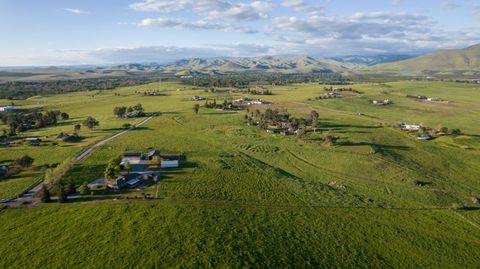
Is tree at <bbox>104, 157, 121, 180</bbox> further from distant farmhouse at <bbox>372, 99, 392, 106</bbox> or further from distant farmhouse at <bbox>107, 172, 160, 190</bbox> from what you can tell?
distant farmhouse at <bbox>372, 99, 392, 106</bbox>

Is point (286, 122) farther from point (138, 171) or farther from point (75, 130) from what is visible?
point (75, 130)

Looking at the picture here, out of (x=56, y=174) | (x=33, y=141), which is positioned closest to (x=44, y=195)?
(x=56, y=174)

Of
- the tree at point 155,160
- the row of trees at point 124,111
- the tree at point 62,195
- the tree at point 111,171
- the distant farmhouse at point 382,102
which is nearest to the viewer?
the tree at point 62,195

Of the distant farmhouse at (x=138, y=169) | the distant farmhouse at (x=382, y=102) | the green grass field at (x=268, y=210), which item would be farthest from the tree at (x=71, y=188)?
the distant farmhouse at (x=382, y=102)

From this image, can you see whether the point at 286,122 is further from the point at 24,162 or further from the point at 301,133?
the point at 24,162

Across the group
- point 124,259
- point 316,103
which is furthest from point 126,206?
point 316,103

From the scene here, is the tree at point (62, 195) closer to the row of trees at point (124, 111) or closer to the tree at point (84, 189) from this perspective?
the tree at point (84, 189)

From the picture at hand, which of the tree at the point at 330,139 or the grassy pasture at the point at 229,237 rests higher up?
the tree at the point at 330,139

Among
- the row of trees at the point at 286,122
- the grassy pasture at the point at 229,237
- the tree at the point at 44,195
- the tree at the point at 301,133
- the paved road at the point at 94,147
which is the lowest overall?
the grassy pasture at the point at 229,237
